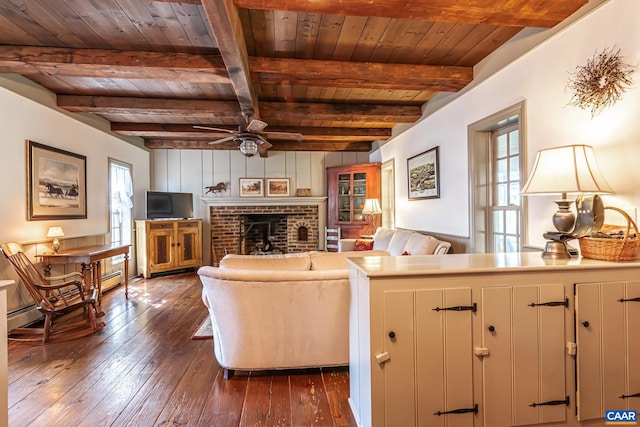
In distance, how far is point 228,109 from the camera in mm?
4086

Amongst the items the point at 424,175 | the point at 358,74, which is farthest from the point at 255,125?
the point at 424,175

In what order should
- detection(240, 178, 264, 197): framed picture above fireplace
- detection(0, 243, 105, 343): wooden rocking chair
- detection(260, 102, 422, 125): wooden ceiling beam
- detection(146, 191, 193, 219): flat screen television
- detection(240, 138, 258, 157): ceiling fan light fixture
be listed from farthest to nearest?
detection(240, 178, 264, 197): framed picture above fireplace, detection(146, 191, 193, 219): flat screen television, detection(260, 102, 422, 125): wooden ceiling beam, detection(240, 138, 258, 157): ceiling fan light fixture, detection(0, 243, 105, 343): wooden rocking chair

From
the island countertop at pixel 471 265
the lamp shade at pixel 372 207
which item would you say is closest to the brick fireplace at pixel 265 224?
the lamp shade at pixel 372 207

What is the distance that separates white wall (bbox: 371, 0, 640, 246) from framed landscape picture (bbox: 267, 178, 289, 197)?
149 inches

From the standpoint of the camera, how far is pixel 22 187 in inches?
130

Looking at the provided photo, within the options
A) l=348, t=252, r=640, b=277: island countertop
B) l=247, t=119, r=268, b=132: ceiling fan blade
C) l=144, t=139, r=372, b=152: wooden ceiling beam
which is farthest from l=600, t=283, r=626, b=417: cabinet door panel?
l=144, t=139, r=372, b=152: wooden ceiling beam

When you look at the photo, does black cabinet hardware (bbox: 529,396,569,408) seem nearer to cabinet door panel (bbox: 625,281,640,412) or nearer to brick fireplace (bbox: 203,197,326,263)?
cabinet door panel (bbox: 625,281,640,412)

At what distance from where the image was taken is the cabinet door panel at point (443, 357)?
1.51m

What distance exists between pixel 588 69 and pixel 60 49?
391cm

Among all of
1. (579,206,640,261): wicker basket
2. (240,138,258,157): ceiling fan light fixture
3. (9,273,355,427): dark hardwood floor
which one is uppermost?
(240,138,258,157): ceiling fan light fixture

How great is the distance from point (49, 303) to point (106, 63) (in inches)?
88.6

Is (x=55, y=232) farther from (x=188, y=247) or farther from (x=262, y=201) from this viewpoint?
(x=262, y=201)

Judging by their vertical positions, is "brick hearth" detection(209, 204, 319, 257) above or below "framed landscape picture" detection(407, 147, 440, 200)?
below

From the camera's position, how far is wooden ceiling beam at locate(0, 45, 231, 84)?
2619 millimetres
